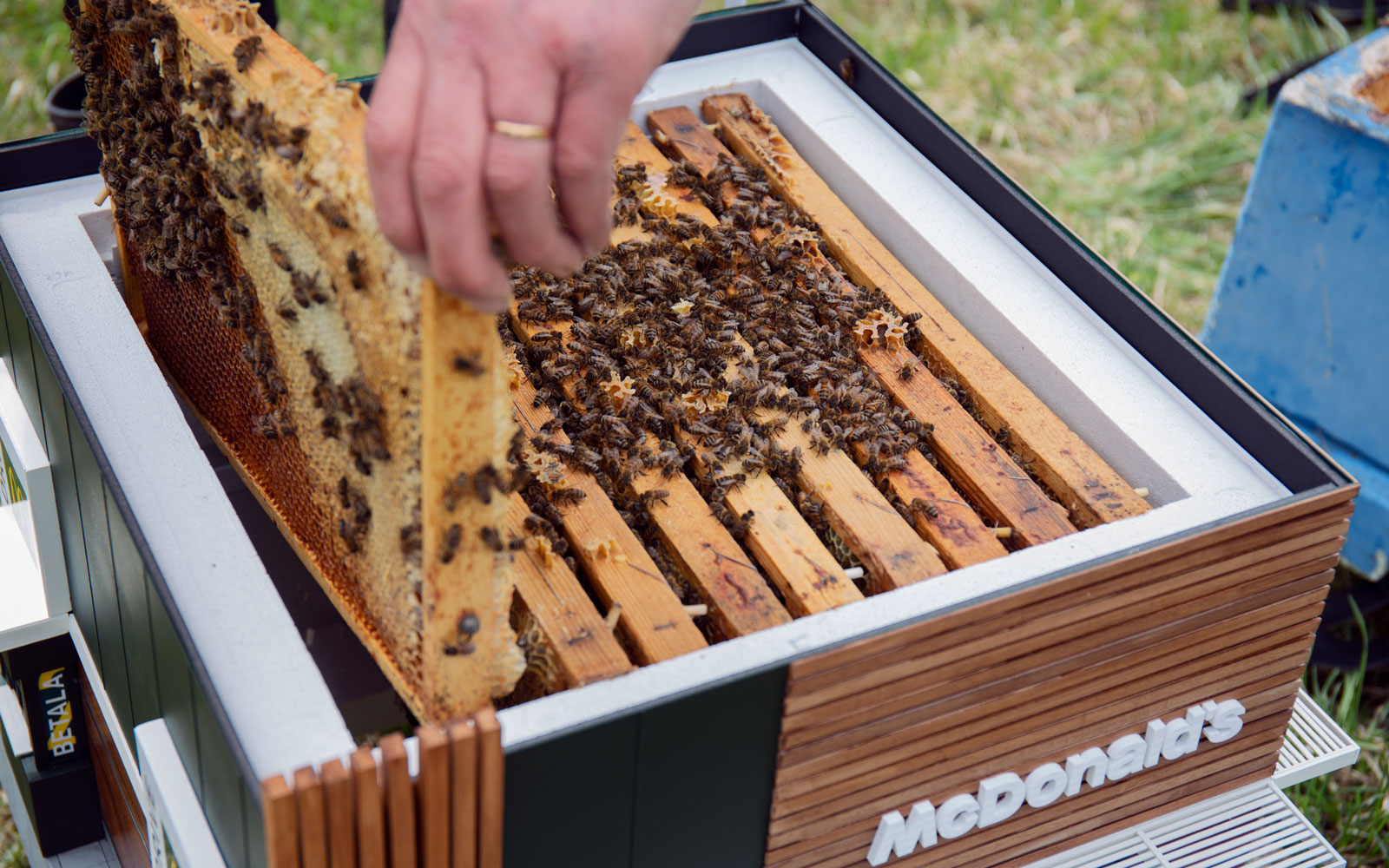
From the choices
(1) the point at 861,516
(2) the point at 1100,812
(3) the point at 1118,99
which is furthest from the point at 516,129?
(3) the point at 1118,99

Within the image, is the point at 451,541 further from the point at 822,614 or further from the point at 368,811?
the point at 822,614

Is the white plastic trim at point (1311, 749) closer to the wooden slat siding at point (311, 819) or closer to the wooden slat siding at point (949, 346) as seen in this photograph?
the wooden slat siding at point (949, 346)

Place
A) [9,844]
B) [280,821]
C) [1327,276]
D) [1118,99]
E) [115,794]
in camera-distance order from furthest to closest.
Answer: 1. [1118,99]
2. [1327,276]
3. [9,844]
4. [115,794]
5. [280,821]

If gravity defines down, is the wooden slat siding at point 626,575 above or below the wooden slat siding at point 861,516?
below

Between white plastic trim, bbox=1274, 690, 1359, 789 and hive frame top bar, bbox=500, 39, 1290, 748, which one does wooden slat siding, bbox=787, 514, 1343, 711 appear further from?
white plastic trim, bbox=1274, 690, 1359, 789

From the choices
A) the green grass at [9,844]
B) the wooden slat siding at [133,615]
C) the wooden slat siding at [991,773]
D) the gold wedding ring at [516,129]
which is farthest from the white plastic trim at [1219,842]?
the green grass at [9,844]
